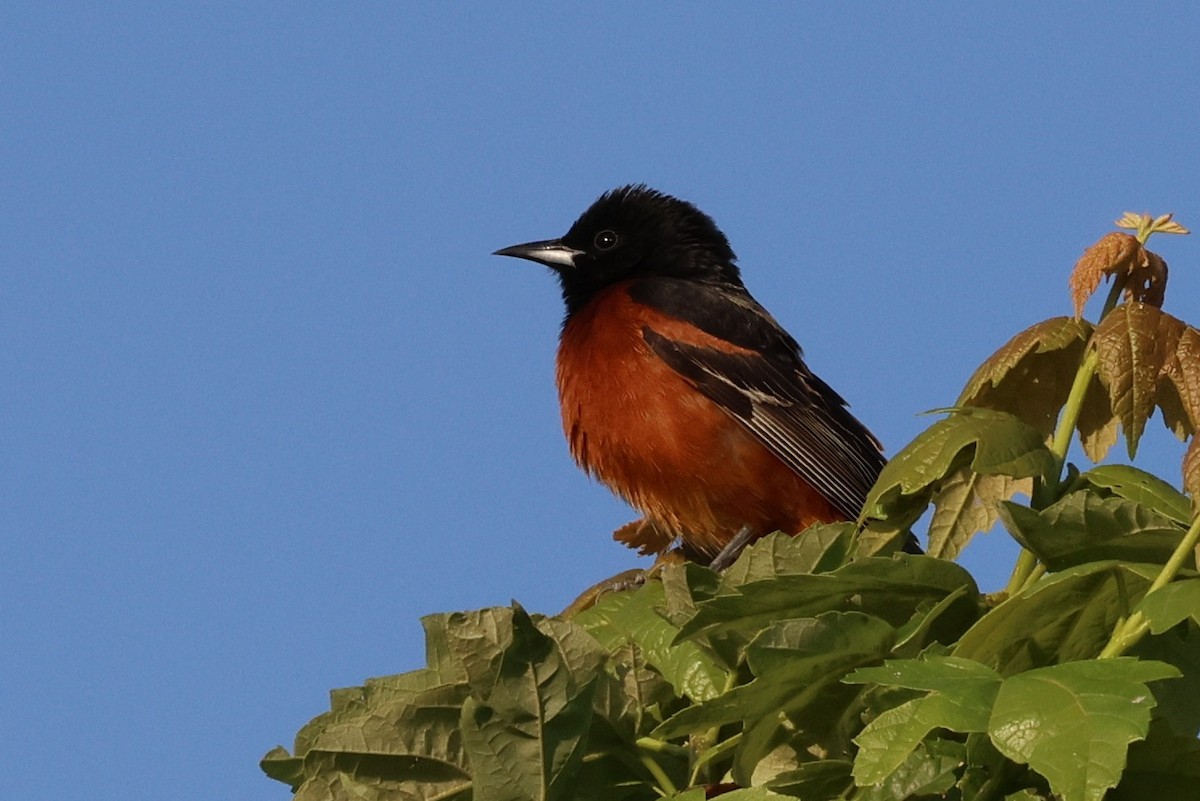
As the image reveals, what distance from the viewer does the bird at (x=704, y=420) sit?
570cm

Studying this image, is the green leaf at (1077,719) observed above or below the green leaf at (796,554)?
below

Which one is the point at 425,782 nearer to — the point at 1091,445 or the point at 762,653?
the point at 762,653

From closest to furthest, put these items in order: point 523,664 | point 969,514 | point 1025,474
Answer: point 523,664
point 1025,474
point 969,514

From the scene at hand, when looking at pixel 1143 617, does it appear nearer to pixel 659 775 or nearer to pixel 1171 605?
pixel 1171 605

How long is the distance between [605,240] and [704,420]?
1.47 m

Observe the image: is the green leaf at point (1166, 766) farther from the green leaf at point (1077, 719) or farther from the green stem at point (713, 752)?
the green stem at point (713, 752)

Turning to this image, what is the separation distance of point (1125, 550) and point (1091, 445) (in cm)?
62

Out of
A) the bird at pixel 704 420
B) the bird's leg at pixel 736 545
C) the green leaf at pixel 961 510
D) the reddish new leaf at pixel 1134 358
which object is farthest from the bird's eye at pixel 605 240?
the reddish new leaf at pixel 1134 358

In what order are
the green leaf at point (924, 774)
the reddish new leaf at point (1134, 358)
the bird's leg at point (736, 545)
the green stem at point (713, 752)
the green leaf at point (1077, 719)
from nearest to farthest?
1. the green leaf at point (1077, 719)
2. the green leaf at point (924, 774)
3. the green stem at point (713, 752)
4. the reddish new leaf at point (1134, 358)
5. the bird's leg at point (736, 545)

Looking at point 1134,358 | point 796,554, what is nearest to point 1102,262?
point 1134,358

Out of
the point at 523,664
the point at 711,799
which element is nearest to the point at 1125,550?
the point at 711,799

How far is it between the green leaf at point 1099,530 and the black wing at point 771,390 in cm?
345

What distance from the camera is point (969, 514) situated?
2.71m

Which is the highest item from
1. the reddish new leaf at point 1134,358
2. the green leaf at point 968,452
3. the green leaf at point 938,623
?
the reddish new leaf at point 1134,358
